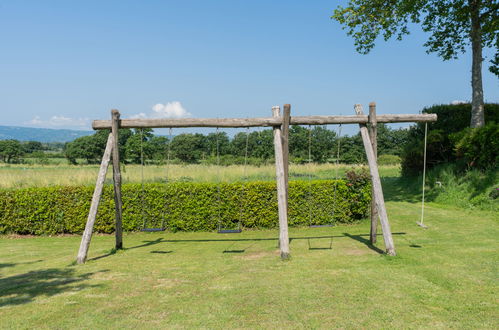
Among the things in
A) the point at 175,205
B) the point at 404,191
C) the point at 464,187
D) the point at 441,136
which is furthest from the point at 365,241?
the point at 441,136

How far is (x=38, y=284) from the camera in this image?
602cm

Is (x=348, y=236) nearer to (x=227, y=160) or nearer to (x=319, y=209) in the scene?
(x=319, y=209)

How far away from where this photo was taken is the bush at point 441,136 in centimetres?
1605

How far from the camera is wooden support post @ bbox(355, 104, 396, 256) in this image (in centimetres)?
727

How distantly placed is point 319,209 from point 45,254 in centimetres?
776

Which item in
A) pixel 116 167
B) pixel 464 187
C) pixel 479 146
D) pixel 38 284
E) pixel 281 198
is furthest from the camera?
pixel 479 146

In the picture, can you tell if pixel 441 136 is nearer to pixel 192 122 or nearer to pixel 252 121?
pixel 252 121

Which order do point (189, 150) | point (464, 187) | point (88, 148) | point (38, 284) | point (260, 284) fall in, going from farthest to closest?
point (88, 148)
point (189, 150)
point (464, 187)
point (38, 284)
point (260, 284)

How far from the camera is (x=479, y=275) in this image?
5957 mm

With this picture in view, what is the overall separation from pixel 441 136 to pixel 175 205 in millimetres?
12428

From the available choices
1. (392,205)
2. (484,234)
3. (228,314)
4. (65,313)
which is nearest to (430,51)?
(392,205)

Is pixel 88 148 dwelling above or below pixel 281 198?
above

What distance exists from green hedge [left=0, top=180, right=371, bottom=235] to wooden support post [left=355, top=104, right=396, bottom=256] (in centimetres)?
336

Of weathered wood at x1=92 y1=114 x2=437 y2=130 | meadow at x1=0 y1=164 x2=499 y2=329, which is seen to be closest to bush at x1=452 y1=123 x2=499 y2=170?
meadow at x1=0 y1=164 x2=499 y2=329
